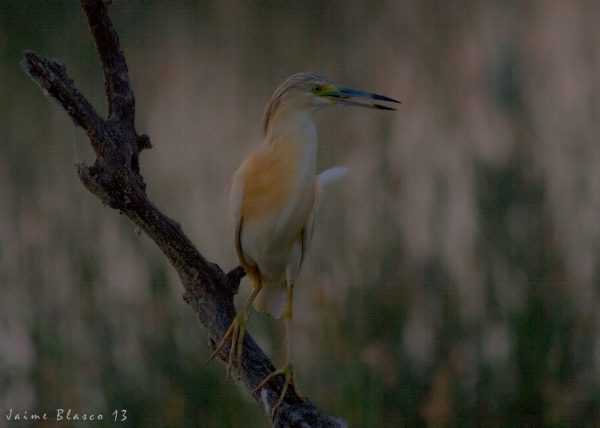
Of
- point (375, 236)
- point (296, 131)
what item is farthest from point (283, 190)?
point (375, 236)

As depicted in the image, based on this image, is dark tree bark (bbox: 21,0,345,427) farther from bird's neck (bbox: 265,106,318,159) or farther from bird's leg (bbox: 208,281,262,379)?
bird's neck (bbox: 265,106,318,159)

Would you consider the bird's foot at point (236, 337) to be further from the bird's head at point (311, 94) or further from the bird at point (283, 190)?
the bird's head at point (311, 94)

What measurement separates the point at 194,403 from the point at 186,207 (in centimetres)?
50

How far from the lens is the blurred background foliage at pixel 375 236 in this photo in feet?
7.87

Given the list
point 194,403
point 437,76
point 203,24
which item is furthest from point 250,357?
point 203,24

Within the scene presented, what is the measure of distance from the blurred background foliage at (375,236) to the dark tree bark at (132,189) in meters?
1.05

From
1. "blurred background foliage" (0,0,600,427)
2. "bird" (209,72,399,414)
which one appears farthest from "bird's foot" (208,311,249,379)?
"blurred background foliage" (0,0,600,427)

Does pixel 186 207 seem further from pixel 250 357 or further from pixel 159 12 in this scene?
pixel 250 357

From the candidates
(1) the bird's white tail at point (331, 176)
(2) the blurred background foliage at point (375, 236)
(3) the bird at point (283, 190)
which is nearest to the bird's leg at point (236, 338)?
(3) the bird at point (283, 190)

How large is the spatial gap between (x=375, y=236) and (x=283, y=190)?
3.97 feet

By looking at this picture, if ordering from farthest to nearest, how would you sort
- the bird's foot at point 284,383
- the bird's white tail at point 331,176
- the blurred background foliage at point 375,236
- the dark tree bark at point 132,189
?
1. the blurred background foliage at point 375,236
2. the bird's white tail at point 331,176
3. the bird's foot at point 284,383
4. the dark tree bark at point 132,189

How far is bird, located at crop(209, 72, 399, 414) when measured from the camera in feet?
4.26

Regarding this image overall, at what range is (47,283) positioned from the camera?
2.57 meters

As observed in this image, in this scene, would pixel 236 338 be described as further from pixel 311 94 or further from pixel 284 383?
pixel 311 94
